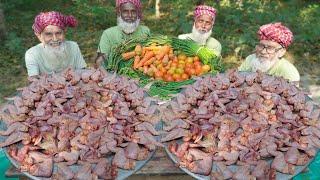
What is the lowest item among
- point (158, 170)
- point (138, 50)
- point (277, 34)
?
point (158, 170)

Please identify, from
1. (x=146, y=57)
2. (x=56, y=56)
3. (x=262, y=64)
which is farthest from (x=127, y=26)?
(x=262, y=64)

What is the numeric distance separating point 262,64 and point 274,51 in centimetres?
17

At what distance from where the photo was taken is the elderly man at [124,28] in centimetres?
434

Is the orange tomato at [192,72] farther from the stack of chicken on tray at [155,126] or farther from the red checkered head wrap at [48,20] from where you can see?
the red checkered head wrap at [48,20]

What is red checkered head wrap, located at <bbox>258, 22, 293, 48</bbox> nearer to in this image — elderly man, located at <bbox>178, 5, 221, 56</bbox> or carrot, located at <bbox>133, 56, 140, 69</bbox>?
elderly man, located at <bbox>178, 5, 221, 56</bbox>

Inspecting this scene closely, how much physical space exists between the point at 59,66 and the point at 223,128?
6.67 ft

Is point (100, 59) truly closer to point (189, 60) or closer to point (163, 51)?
point (163, 51)

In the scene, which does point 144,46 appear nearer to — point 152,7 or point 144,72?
point 144,72

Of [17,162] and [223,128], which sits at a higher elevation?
[223,128]

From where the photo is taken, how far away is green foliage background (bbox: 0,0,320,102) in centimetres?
690

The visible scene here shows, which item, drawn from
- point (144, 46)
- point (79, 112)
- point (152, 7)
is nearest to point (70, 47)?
point (144, 46)

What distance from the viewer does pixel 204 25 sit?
430 cm

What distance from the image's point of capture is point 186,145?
8.12 feet

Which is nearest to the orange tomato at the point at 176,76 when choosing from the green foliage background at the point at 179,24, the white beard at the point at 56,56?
the white beard at the point at 56,56
